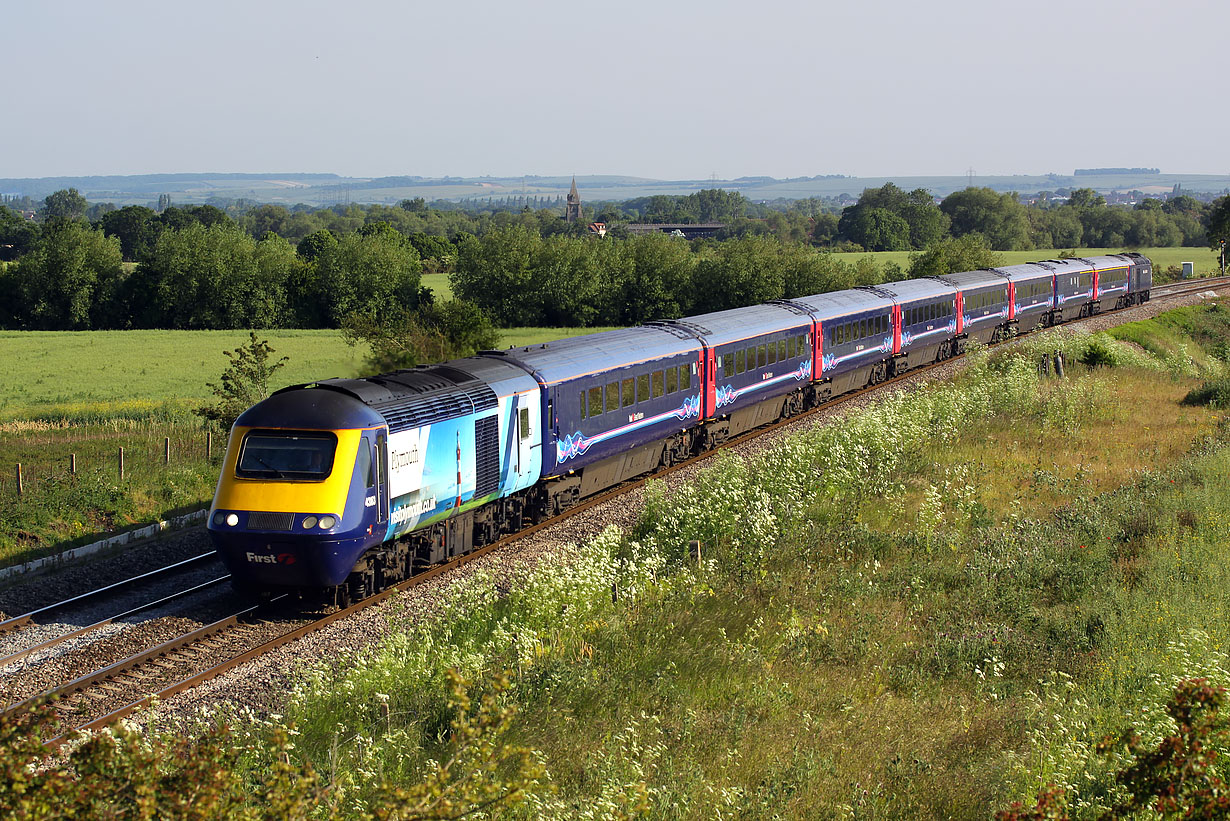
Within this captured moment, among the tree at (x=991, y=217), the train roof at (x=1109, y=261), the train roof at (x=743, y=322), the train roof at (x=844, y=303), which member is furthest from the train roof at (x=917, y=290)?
the tree at (x=991, y=217)

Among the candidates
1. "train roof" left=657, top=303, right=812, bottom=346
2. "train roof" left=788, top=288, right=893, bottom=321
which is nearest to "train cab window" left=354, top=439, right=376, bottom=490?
"train roof" left=657, top=303, right=812, bottom=346

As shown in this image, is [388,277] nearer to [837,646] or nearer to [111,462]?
[111,462]

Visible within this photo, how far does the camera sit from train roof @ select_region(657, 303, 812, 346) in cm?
2627

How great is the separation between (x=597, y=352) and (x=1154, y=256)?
360ft

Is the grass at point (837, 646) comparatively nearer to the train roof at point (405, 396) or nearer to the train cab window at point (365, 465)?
the train cab window at point (365, 465)

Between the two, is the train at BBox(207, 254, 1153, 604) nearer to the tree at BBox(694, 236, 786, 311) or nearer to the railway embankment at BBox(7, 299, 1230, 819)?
the railway embankment at BBox(7, 299, 1230, 819)

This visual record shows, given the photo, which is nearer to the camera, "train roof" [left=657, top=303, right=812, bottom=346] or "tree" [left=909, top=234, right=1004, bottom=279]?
"train roof" [left=657, top=303, right=812, bottom=346]

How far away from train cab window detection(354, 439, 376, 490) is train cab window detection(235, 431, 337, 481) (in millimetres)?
359

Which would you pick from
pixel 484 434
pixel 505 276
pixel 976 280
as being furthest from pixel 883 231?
pixel 484 434

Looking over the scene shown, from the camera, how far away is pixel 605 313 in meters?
74.4

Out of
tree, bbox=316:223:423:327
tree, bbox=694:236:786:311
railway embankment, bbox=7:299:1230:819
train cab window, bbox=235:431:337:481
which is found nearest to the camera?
railway embankment, bbox=7:299:1230:819

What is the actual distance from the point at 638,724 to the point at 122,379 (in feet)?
155

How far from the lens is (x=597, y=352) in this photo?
71.7 feet

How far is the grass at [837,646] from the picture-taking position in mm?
9031
